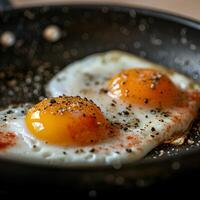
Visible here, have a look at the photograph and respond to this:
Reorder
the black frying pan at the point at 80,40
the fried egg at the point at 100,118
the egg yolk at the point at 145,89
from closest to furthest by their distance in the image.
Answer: the fried egg at the point at 100,118
the egg yolk at the point at 145,89
the black frying pan at the point at 80,40

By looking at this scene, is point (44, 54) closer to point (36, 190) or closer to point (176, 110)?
point (176, 110)

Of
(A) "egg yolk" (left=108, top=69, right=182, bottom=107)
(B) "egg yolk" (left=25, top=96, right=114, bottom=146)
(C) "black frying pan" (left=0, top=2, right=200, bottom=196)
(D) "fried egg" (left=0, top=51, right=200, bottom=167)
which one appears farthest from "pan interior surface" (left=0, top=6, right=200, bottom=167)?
(B) "egg yolk" (left=25, top=96, right=114, bottom=146)

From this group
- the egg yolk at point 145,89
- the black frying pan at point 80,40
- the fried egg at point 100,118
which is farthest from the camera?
the black frying pan at point 80,40

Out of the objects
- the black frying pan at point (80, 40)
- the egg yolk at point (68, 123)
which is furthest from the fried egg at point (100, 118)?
the black frying pan at point (80, 40)

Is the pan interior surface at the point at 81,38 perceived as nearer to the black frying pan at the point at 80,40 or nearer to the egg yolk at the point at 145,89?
the black frying pan at the point at 80,40

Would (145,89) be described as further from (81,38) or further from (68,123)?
(81,38)

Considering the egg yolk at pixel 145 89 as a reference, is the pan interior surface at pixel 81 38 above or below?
above
